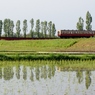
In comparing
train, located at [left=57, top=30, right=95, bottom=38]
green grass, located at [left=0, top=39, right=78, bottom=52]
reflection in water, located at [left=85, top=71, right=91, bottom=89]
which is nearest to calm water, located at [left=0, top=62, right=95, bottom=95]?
reflection in water, located at [left=85, top=71, right=91, bottom=89]

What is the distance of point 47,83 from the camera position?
1533cm

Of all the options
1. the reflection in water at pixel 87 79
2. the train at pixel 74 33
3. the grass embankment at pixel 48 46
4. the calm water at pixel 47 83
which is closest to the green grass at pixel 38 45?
the grass embankment at pixel 48 46

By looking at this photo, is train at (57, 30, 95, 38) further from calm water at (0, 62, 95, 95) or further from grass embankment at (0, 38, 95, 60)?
calm water at (0, 62, 95, 95)

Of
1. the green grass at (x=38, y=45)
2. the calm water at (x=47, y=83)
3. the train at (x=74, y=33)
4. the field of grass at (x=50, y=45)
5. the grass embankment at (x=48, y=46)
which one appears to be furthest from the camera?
the train at (x=74, y=33)

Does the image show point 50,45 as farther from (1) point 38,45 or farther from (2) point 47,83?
(2) point 47,83

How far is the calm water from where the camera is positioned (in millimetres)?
13309

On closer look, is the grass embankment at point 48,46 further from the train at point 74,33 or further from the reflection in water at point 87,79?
the reflection in water at point 87,79

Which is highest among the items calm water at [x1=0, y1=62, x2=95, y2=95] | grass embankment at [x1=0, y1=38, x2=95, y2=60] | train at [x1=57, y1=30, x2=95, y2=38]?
train at [x1=57, y1=30, x2=95, y2=38]

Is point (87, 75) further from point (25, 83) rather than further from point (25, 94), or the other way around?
point (25, 94)

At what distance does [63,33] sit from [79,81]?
3879 centimetres

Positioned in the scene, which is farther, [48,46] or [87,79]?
[48,46]

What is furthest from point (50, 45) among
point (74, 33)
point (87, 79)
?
point (87, 79)

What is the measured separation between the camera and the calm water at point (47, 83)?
43.7 ft

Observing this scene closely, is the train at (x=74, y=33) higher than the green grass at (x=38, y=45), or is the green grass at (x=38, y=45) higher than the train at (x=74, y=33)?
the train at (x=74, y=33)
